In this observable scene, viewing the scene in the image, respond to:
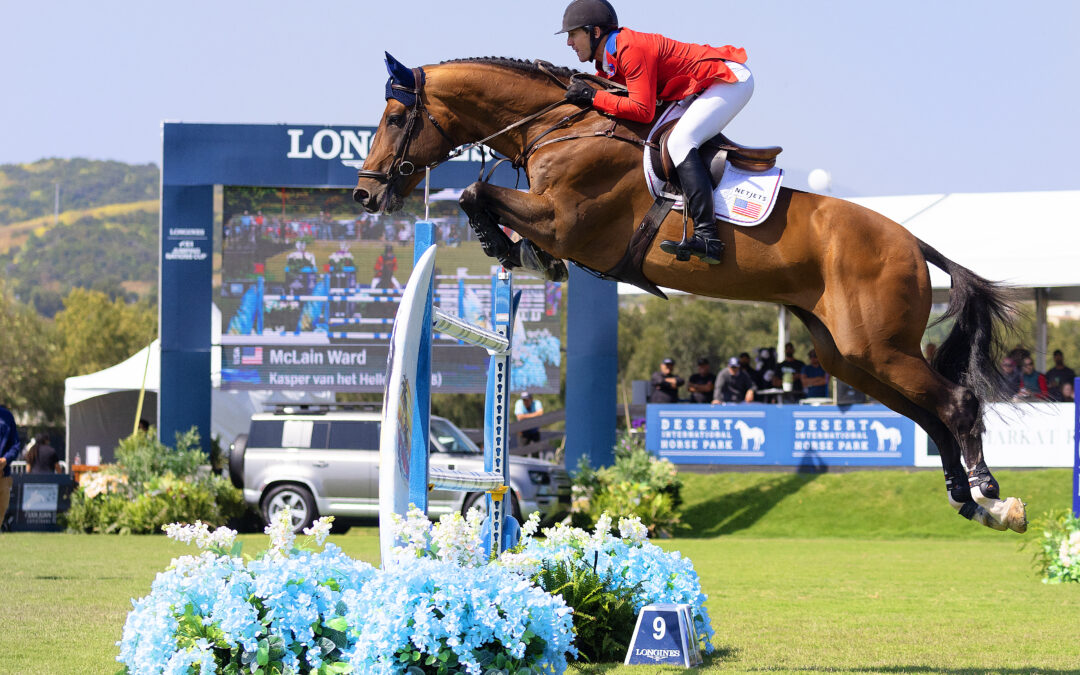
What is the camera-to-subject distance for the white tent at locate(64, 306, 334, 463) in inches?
925

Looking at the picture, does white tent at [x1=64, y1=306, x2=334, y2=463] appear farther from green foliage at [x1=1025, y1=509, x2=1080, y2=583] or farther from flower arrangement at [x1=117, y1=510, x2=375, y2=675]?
flower arrangement at [x1=117, y1=510, x2=375, y2=675]


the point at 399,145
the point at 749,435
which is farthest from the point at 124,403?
the point at 399,145

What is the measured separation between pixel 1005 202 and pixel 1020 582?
31.4ft

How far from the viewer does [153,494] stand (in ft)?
51.2

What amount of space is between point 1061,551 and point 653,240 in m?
6.74

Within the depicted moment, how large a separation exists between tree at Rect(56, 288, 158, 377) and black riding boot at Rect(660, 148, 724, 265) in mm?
60011

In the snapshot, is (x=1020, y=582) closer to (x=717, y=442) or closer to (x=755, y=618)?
(x=755, y=618)

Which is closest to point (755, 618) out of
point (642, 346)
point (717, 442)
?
point (717, 442)

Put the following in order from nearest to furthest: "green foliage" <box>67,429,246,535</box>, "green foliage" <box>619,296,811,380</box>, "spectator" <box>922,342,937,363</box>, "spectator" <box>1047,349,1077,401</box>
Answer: "spectator" <box>922,342,937,363</box> < "green foliage" <box>67,429,246,535</box> < "spectator" <box>1047,349,1077,401</box> < "green foliage" <box>619,296,811,380</box>

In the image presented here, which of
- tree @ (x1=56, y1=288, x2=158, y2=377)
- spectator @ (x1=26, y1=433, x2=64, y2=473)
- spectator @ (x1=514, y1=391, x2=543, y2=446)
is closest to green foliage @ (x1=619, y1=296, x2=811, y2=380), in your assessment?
tree @ (x1=56, y1=288, x2=158, y2=377)

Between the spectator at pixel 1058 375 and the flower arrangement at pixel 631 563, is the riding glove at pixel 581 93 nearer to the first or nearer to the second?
the flower arrangement at pixel 631 563

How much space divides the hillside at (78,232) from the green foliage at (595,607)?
121m

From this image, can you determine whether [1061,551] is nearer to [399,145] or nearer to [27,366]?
[399,145]

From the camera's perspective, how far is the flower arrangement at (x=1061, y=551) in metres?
10.0
